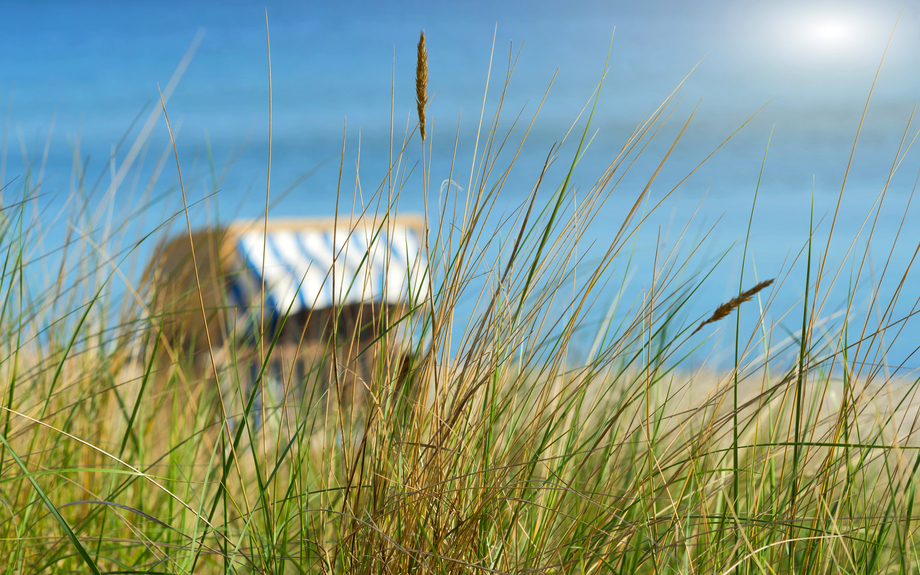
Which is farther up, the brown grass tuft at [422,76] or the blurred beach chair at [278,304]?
the brown grass tuft at [422,76]

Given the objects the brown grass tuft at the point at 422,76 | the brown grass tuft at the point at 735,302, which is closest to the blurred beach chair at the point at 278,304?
the brown grass tuft at the point at 422,76

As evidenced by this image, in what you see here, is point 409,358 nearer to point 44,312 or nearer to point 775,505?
point 775,505

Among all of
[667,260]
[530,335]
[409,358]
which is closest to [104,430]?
[409,358]

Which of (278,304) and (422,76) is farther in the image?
(278,304)

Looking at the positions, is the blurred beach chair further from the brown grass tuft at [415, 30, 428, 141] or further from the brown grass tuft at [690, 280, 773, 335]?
the brown grass tuft at [690, 280, 773, 335]

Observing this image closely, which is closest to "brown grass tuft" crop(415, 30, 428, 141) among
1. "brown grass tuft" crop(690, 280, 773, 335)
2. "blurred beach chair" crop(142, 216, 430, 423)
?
"blurred beach chair" crop(142, 216, 430, 423)

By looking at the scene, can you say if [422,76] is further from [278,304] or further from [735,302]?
[278,304]

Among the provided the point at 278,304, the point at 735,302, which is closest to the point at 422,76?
the point at 735,302

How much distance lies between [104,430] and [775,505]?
122cm

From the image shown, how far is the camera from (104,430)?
1.28 metres

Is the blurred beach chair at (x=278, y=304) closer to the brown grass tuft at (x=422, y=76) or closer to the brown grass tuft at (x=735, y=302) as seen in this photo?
the brown grass tuft at (x=422, y=76)

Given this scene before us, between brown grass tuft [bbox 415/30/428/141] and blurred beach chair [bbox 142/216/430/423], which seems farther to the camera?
blurred beach chair [bbox 142/216/430/423]

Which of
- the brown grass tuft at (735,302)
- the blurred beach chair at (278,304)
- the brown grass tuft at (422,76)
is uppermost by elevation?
the brown grass tuft at (422,76)

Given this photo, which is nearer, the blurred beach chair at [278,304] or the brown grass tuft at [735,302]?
the brown grass tuft at [735,302]
